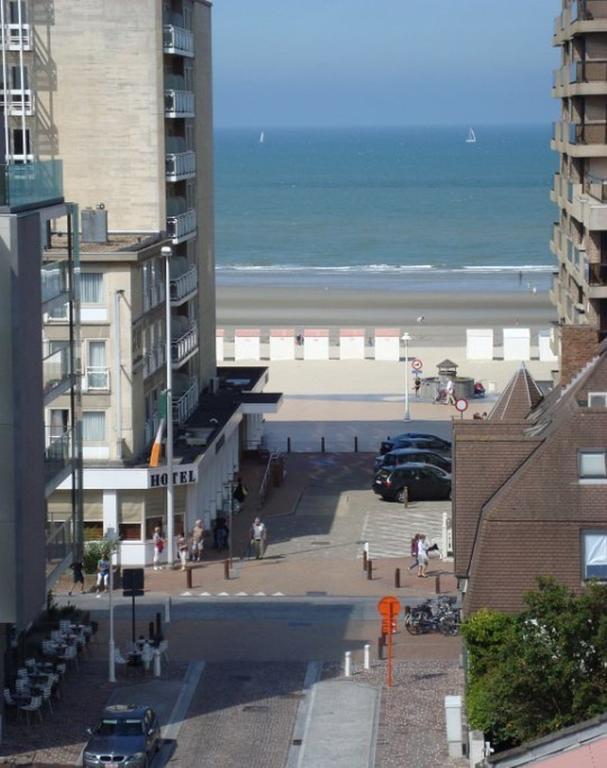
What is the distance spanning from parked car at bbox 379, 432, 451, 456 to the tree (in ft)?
111

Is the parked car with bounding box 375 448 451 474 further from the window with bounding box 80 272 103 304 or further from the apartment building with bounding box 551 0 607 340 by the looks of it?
the window with bounding box 80 272 103 304

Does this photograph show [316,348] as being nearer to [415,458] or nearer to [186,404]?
[415,458]

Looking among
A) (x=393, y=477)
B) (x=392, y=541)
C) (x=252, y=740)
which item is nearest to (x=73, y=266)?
(x=252, y=740)

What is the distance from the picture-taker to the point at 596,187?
55531 mm

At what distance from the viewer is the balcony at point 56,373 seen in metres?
36.3

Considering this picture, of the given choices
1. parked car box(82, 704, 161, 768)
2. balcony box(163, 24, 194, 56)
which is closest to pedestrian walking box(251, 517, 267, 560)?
balcony box(163, 24, 194, 56)

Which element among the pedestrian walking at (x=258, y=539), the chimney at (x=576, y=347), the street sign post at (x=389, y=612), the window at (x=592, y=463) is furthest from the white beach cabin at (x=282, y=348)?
the window at (x=592, y=463)

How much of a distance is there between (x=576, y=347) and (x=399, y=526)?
13.8 meters

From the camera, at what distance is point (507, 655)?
2888 centimetres

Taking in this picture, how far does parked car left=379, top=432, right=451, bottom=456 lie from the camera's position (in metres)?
63.3

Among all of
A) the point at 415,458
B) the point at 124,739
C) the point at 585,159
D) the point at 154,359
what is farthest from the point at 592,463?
the point at 415,458

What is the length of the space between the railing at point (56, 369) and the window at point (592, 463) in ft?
33.7

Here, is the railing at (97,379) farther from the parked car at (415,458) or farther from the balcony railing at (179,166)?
the parked car at (415,458)

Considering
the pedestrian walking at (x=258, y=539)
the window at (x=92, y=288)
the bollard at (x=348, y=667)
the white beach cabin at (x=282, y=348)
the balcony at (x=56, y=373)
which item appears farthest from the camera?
the white beach cabin at (x=282, y=348)
